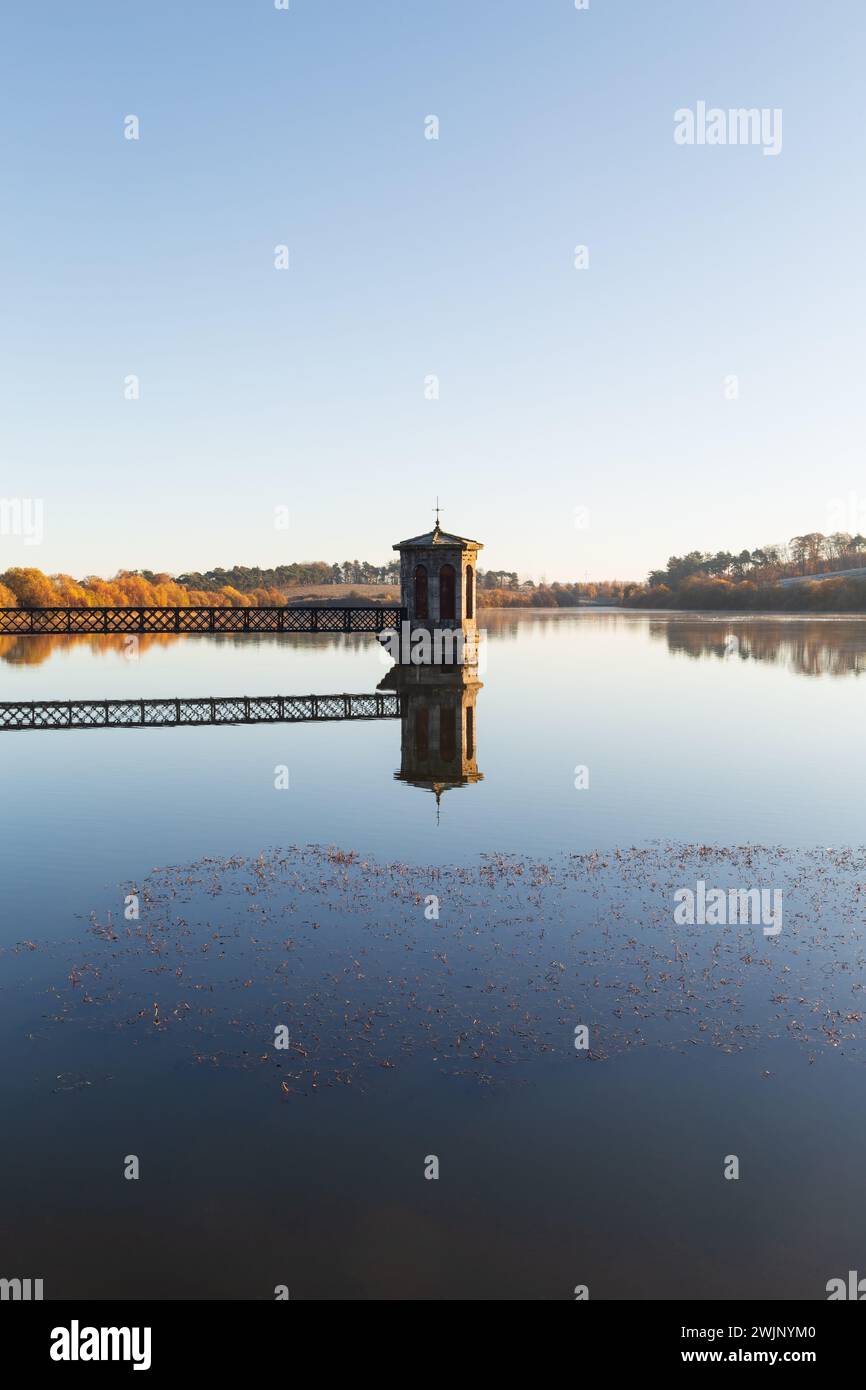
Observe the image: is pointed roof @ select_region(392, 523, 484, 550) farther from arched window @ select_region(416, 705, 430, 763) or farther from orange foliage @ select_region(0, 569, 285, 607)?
orange foliage @ select_region(0, 569, 285, 607)

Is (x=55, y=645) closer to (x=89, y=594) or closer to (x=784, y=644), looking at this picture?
(x=89, y=594)

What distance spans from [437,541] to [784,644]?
205 feet

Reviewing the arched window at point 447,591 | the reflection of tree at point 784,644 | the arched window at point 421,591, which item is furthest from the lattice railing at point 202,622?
the reflection of tree at point 784,644

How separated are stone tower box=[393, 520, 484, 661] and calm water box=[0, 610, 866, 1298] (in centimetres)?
3076

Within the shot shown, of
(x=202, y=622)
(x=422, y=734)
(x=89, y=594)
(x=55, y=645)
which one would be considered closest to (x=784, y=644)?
(x=202, y=622)

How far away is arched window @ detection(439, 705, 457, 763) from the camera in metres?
42.0

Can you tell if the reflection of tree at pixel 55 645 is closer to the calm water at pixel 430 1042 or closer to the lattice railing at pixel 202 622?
the lattice railing at pixel 202 622

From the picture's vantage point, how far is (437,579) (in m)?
63.6

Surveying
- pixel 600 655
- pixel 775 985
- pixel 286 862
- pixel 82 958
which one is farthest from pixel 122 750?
pixel 600 655

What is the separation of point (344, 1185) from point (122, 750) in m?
36.3
